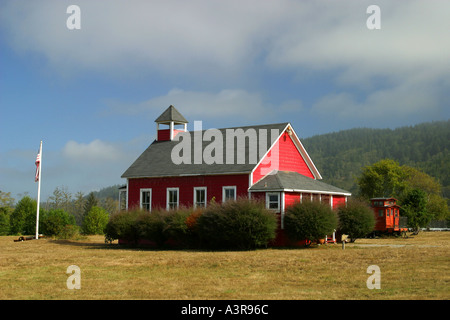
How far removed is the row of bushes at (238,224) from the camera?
86.0 ft

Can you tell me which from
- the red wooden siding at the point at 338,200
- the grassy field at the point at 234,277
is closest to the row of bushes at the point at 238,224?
the red wooden siding at the point at 338,200

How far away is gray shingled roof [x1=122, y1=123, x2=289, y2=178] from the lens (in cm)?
3030

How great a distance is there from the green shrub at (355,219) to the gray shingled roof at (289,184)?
146 cm

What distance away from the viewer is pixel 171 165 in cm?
3347

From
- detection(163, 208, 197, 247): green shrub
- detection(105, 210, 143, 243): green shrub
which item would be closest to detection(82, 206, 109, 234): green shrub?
detection(105, 210, 143, 243): green shrub

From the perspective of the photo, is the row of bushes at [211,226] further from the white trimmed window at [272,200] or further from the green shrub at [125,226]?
the white trimmed window at [272,200]

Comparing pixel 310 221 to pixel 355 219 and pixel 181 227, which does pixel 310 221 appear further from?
pixel 181 227

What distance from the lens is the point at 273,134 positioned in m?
31.5

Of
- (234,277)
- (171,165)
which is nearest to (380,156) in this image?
(171,165)

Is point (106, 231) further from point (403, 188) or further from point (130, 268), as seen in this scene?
point (403, 188)

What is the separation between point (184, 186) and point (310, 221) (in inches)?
347

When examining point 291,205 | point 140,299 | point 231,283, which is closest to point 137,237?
point 291,205

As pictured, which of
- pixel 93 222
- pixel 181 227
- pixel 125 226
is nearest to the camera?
pixel 181 227
